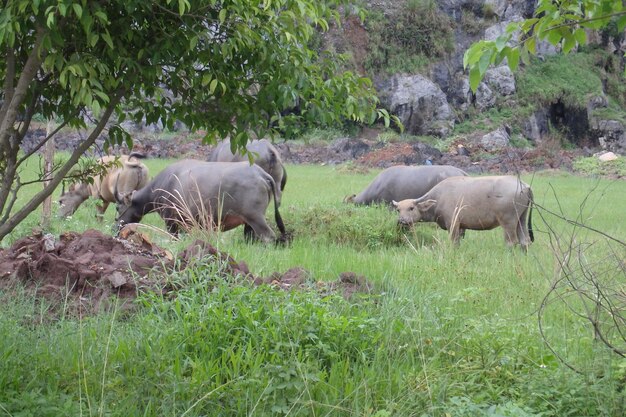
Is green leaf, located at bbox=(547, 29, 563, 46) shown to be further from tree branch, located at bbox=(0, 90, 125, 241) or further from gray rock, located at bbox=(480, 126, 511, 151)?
gray rock, located at bbox=(480, 126, 511, 151)

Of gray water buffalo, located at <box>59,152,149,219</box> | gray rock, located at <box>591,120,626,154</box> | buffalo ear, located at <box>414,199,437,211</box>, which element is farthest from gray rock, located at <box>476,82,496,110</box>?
buffalo ear, located at <box>414,199,437,211</box>

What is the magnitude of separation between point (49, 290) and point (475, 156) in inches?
1236

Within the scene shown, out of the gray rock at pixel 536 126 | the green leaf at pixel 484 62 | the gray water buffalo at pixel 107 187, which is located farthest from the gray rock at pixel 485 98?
the green leaf at pixel 484 62

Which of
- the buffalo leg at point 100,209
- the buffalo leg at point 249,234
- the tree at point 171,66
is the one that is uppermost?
the tree at point 171,66

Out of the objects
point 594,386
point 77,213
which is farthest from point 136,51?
point 77,213

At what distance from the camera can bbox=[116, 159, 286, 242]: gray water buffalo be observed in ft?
37.1

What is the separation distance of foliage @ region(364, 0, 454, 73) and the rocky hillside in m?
0.06

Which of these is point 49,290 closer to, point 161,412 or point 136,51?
Answer: point 161,412

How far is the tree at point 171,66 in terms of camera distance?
3494 mm

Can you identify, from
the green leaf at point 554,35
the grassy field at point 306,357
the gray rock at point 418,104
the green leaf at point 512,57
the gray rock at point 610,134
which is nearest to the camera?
the green leaf at point 512,57

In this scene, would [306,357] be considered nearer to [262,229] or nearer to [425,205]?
[262,229]

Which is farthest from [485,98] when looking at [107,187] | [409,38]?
[107,187]

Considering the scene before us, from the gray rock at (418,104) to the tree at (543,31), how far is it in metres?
42.0

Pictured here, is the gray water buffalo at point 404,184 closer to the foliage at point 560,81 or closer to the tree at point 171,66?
the tree at point 171,66
